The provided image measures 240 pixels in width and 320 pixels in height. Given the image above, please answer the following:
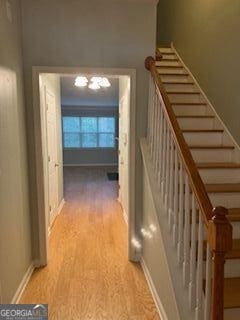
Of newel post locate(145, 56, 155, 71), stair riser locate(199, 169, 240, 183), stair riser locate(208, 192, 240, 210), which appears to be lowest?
stair riser locate(208, 192, 240, 210)

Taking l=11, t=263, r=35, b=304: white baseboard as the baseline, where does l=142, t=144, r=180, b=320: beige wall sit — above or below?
above

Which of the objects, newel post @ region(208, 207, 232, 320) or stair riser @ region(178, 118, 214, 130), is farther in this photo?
stair riser @ region(178, 118, 214, 130)

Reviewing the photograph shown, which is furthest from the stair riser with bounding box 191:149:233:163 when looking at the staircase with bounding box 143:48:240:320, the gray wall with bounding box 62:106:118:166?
the gray wall with bounding box 62:106:118:166

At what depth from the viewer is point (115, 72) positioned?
9.70 feet

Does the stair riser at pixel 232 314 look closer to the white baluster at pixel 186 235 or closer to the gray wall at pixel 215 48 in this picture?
the white baluster at pixel 186 235

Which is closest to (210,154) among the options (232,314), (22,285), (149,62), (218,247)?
(149,62)

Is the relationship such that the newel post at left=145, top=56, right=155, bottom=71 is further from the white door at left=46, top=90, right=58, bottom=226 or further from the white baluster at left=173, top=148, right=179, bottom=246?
the white door at left=46, top=90, right=58, bottom=226

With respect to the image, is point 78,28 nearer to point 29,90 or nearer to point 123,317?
point 29,90

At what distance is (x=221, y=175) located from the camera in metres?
2.72

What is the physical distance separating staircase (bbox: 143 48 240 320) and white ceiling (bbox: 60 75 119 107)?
7.79 feet

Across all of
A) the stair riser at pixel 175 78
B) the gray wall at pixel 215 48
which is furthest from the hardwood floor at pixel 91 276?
the stair riser at pixel 175 78

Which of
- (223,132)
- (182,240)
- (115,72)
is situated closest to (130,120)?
(115,72)

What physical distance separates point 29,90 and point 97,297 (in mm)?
2091

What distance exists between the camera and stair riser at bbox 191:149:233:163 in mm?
2959
